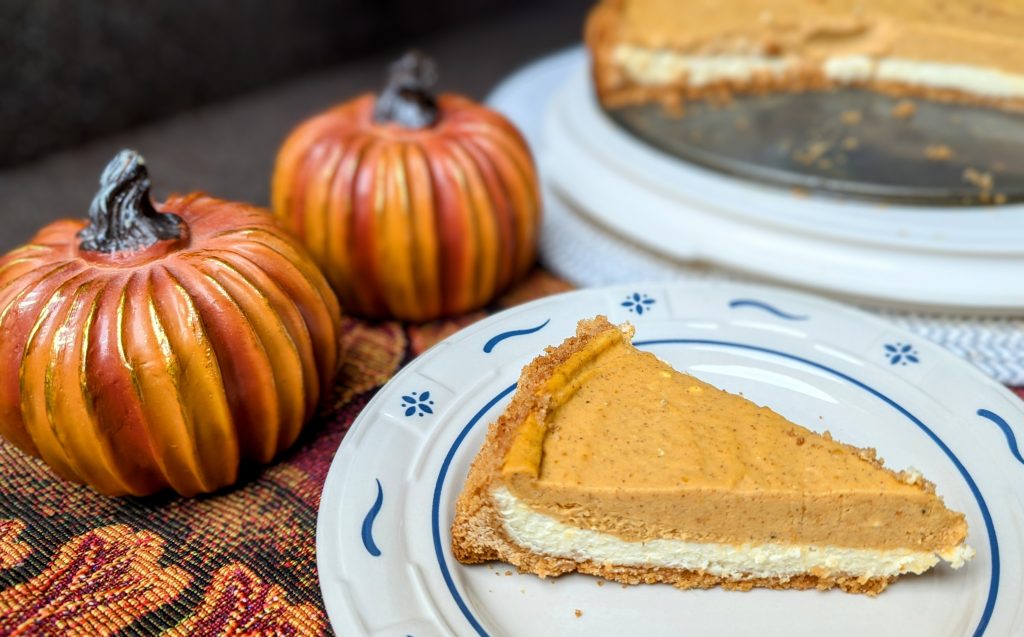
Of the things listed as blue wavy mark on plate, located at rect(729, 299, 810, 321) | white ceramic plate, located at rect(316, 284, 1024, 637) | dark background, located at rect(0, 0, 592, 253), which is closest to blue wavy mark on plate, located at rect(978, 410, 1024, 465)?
white ceramic plate, located at rect(316, 284, 1024, 637)

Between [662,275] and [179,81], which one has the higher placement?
[179,81]

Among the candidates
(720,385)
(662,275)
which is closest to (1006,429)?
(720,385)

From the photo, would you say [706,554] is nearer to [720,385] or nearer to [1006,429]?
[720,385]

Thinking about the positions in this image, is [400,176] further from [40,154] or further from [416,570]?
[40,154]

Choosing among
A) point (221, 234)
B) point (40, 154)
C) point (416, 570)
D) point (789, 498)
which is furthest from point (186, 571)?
point (40, 154)

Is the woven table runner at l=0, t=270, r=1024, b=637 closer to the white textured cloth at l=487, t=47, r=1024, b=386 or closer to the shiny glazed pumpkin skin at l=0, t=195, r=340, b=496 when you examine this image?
the shiny glazed pumpkin skin at l=0, t=195, r=340, b=496
